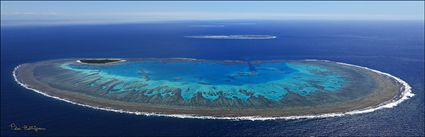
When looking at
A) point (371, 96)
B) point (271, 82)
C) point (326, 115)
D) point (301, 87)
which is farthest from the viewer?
point (271, 82)

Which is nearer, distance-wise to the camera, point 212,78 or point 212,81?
point 212,81

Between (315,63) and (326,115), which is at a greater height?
(315,63)

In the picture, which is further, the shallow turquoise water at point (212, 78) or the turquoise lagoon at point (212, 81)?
the shallow turquoise water at point (212, 78)

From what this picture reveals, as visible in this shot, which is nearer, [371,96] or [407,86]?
[371,96]

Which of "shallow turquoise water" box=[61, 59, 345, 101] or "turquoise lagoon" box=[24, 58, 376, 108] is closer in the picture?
"turquoise lagoon" box=[24, 58, 376, 108]

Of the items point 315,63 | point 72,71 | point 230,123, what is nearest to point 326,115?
point 230,123

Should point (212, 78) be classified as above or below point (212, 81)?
above

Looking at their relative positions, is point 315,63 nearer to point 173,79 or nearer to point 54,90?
point 173,79

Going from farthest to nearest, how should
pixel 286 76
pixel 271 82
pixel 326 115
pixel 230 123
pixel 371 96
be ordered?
1. pixel 286 76
2. pixel 271 82
3. pixel 371 96
4. pixel 326 115
5. pixel 230 123
